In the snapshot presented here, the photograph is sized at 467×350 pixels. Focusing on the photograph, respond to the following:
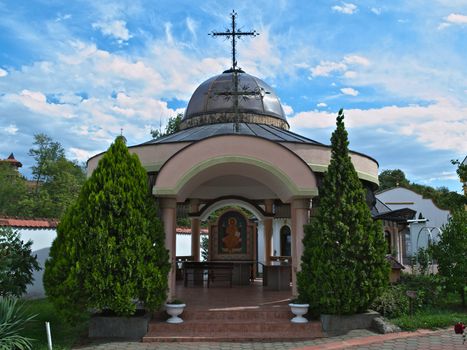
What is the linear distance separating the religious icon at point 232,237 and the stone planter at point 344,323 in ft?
24.1

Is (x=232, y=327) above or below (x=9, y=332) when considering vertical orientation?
below

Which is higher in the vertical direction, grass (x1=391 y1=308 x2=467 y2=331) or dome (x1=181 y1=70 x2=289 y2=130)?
dome (x1=181 y1=70 x2=289 y2=130)

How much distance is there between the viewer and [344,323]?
28.6ft

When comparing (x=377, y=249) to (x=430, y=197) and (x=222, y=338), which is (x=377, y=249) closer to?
(x=222, y=338)

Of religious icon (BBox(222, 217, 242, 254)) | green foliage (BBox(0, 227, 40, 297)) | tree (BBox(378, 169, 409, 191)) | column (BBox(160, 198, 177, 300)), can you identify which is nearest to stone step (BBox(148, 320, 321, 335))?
column (BBox(160, 198, 177, 300))

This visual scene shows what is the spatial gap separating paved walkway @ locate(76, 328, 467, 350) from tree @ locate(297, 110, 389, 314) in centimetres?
72

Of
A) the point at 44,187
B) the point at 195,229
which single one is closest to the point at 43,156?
the point at 44,187

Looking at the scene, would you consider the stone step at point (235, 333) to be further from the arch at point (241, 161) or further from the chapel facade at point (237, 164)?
the arch at point (241, 161)

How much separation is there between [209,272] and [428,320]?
705cm

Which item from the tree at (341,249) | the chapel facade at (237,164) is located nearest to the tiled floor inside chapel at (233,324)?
the tree at (341,249)

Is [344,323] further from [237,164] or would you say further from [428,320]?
[237,164]

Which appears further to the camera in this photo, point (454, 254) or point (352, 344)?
point (454, 254)

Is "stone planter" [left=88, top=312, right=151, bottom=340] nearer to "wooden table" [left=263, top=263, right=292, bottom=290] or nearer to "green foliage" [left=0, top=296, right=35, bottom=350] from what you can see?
"green foliage" [left=0, top=296, right=35, bottom=350]

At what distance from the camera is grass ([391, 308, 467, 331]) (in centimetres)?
862
